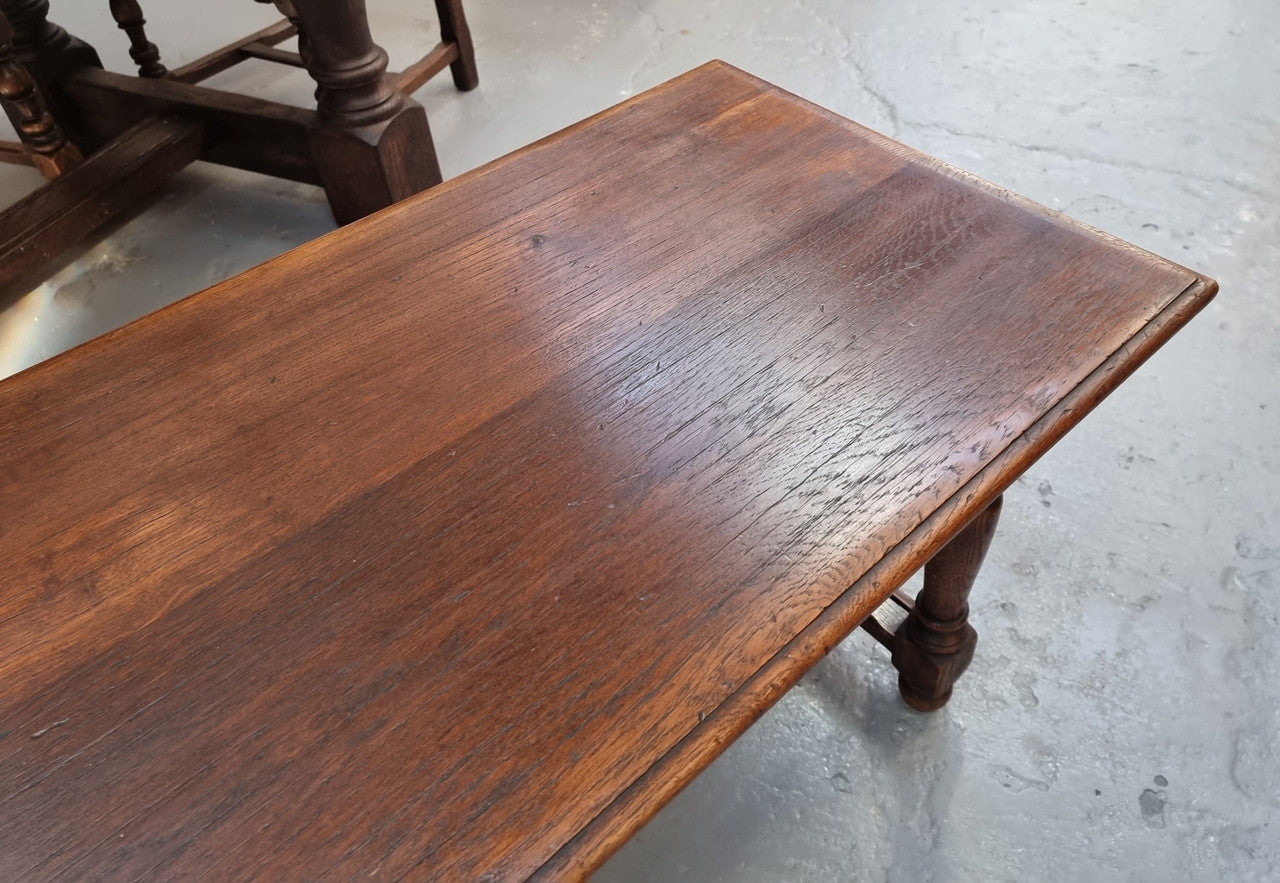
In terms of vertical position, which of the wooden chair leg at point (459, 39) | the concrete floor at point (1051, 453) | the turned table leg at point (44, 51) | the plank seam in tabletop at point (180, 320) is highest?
the plank seam in tabletop at point (180, 320)

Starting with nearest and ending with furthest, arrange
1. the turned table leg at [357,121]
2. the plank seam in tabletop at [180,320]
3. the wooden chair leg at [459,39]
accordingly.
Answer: the plank seam in tabletop at [180,320]
the turned table leg at [357,121]
the wooden chair leg at [459,39]

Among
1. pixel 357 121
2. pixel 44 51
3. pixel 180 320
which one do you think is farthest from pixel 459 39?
pixel 180 320

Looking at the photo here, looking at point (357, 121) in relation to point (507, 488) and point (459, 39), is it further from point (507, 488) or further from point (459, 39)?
point (507, 488)

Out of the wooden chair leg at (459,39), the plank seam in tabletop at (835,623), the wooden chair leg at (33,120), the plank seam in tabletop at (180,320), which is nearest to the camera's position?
the plank seam in tabletop at (835,623)

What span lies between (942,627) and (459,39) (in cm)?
157

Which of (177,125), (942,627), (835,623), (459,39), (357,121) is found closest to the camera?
(835,623)

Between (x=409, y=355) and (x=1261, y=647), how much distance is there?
1034 mm

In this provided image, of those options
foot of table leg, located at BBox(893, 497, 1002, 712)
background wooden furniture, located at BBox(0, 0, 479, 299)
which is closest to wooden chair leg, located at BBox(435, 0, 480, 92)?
background wooden furniture, located at BBox(0, 0, 479, 299)

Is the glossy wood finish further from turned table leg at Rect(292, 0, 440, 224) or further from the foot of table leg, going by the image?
turned table leg at Rect(292, 0, 440, 224)

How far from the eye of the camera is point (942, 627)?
3.29ft

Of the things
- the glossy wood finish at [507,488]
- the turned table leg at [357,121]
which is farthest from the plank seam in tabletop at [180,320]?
the turned table leg at [357,121]

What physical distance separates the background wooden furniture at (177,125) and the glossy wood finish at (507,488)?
2.27 ft

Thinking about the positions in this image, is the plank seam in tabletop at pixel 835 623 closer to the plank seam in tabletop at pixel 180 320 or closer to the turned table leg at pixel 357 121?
the plank seam in tabletop at pixel 180 320

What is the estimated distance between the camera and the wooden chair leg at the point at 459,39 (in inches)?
76.8
